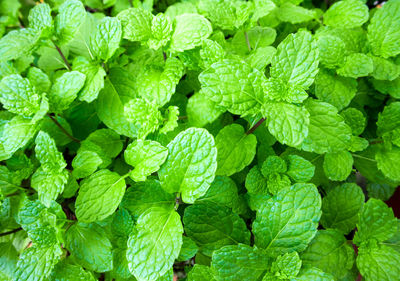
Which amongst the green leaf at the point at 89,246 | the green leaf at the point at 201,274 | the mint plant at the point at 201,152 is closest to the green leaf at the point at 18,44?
the mint plant at the point at 201,152

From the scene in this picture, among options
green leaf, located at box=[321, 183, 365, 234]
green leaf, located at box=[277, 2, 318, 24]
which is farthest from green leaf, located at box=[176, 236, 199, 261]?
green leaf, located at box=[277, 2, 318, 24]

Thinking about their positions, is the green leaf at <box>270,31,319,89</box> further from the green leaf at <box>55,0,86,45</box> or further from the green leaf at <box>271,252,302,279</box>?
the green leaf at <box>55,0,86,45</box>

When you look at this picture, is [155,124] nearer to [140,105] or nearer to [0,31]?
[140,105]

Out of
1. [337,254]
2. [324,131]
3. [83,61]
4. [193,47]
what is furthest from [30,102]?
[337,254]

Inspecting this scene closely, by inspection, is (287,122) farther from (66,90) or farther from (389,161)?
(66,90)

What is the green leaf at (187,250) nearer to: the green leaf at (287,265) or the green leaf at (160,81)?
the green leaf at (287,265)

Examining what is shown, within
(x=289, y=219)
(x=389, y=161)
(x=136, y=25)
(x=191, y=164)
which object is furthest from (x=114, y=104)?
(x=389, y=161)
